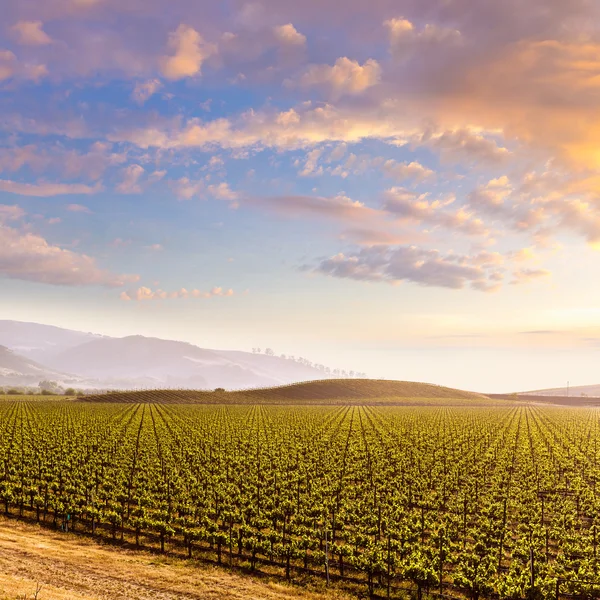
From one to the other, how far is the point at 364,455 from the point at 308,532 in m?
26.4

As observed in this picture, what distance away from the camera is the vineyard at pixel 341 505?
27.5 metres

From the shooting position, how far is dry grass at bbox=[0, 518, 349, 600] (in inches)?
943

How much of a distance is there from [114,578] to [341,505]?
1749 cm

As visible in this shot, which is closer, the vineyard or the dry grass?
the dry grass

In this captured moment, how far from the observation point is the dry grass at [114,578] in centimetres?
2395

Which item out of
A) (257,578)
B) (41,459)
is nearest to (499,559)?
(257,578)

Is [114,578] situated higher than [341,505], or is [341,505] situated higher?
[341,505]

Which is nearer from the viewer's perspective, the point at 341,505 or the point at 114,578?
the point at 114,578

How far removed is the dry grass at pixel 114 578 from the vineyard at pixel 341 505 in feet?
5.53

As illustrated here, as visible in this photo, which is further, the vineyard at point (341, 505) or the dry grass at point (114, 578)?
the vineyard at point (341, 505)

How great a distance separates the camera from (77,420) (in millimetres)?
93312

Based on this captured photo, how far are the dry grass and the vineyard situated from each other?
1686 millimetres

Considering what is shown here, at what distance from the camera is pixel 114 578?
26172mm

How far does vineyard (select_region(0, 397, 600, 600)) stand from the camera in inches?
1081
